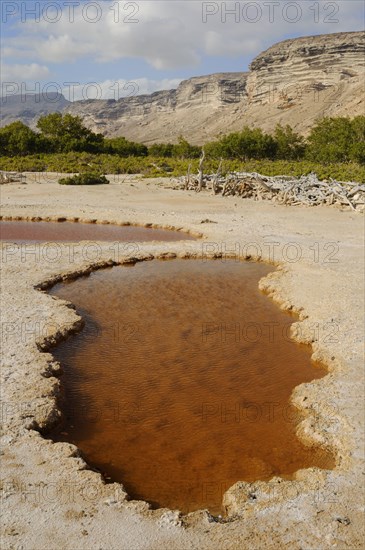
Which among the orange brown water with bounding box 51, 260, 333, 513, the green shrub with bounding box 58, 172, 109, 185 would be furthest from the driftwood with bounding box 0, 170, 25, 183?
the orange brown water with bounding box 51, 260, 333, 513

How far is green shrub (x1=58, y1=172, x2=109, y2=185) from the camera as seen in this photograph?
107ft

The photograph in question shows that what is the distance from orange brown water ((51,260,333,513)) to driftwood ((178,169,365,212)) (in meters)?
14.0

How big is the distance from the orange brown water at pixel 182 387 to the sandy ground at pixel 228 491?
40cm

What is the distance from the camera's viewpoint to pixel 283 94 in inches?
4500

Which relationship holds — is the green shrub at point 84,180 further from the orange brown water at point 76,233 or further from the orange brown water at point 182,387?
the orange brown water at point 182,387

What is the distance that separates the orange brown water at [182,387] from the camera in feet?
20.4

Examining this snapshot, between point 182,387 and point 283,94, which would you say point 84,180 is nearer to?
point 182,387

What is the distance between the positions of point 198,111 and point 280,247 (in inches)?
6076

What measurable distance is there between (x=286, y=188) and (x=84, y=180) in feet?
44.5

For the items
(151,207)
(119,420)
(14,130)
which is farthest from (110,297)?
(14,130)

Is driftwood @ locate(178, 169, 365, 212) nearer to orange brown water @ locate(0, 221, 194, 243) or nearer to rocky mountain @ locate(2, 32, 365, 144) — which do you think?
orange brown water @ locate(0, 221, 194, 243)

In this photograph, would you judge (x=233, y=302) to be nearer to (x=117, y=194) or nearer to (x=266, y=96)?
(x=117, y=194)

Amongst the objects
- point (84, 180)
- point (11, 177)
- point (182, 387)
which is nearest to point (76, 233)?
point (182, 387)

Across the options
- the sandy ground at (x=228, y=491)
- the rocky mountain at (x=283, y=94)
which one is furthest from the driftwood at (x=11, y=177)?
the rocky mountain at (x=283, y=94)
